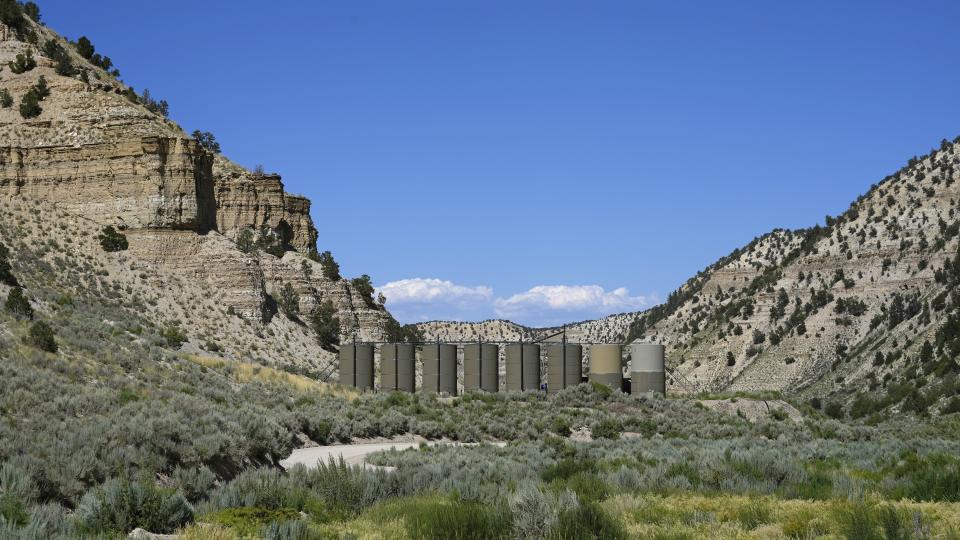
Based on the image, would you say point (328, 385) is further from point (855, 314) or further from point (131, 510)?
point (855, 314)

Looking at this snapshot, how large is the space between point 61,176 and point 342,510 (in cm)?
6127

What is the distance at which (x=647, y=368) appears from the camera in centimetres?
5109

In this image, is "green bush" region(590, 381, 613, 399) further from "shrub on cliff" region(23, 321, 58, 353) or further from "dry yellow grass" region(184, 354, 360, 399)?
"shrub on cliff" region(23, 321, 58, 353)

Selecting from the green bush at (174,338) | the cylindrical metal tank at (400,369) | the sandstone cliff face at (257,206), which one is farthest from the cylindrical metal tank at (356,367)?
the sandstone cliff face at (257,206)

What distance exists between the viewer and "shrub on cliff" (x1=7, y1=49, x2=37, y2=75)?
241 feet

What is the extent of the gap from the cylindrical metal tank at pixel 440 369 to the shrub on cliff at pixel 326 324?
1842 cm

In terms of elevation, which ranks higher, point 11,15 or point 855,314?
point 11,15

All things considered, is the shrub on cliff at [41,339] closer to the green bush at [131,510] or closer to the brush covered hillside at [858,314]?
the green bush at [131,510]

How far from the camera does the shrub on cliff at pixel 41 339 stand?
→ 31016 mm

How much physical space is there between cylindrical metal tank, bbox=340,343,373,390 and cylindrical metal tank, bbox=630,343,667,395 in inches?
583

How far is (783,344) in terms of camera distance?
89.1 m

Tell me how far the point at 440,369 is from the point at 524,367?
4.69 meters

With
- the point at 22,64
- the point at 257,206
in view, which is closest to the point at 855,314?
the point at 257,206

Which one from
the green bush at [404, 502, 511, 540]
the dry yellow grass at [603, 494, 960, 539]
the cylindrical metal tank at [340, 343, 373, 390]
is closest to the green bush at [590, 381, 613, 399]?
the cylindrical metal tank at [340, 343, 373, 390]
